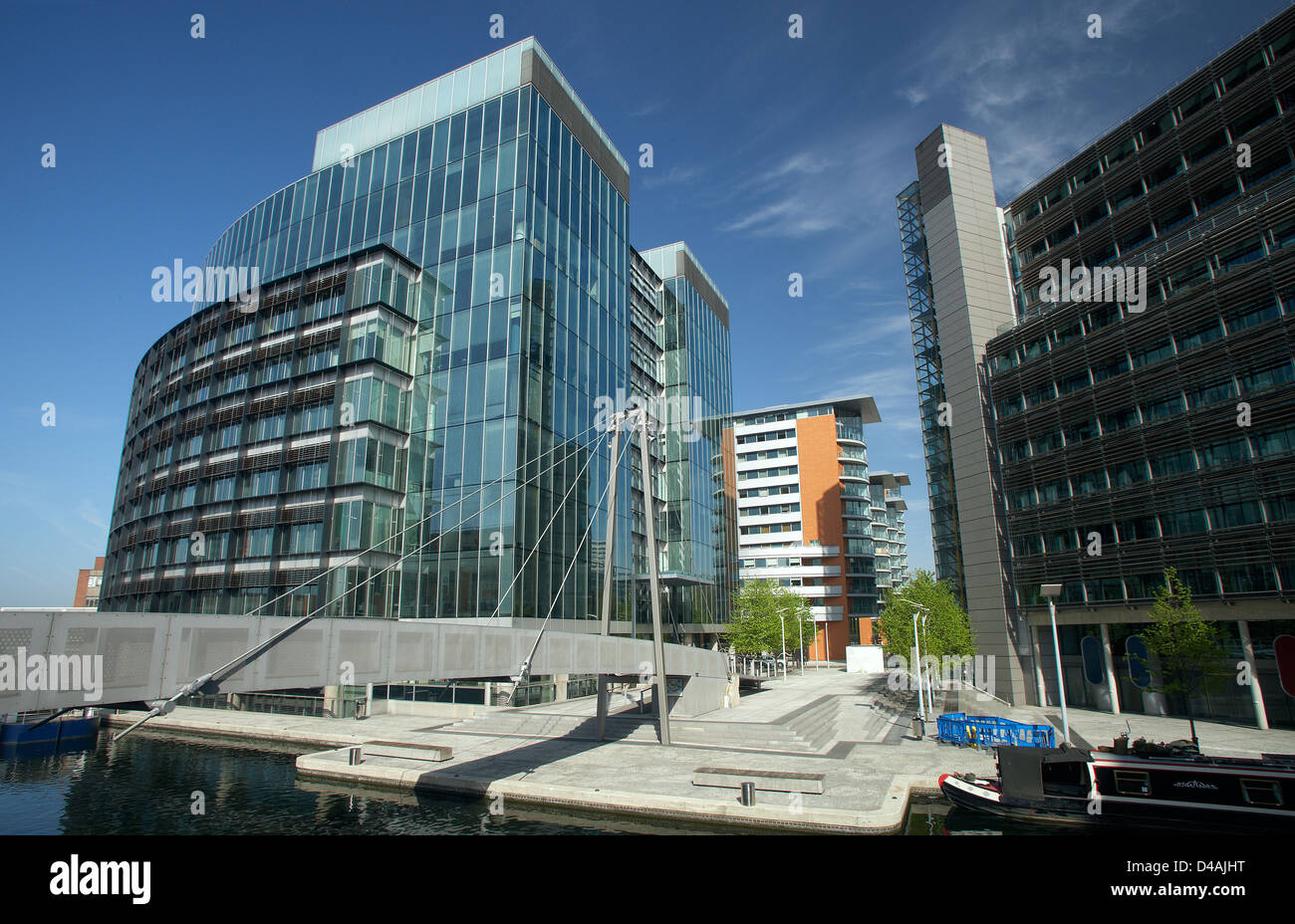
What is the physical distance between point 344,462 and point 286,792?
20.7 m

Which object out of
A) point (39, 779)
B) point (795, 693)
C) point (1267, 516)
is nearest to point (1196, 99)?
point (1267, 516)

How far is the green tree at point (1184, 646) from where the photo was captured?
31172 mm

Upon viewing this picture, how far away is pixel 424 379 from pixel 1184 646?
42.8 m

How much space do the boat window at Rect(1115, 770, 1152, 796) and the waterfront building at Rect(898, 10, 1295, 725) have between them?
21493mm

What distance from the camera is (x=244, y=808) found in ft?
74.7

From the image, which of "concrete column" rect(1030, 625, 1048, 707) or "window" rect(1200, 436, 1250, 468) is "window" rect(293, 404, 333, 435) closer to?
"concrete column" rect(1030, 625, 1048, 707)

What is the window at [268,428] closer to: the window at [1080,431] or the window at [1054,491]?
the window at [1054,491]

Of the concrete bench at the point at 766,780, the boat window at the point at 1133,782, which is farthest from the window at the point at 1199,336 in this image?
the concrete bench at the point at 766,780

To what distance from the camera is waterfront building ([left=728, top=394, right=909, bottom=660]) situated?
10056cm

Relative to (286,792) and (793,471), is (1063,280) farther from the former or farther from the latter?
(793,471)

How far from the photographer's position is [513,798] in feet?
73.0

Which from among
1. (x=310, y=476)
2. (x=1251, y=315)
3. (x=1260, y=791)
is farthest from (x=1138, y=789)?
(x=310, y=476)

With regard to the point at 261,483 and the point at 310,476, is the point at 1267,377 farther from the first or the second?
the point at 261,483

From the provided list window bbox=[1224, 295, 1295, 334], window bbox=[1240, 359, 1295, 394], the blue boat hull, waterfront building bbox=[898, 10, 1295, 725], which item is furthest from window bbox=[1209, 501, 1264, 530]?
the blue boat hull
